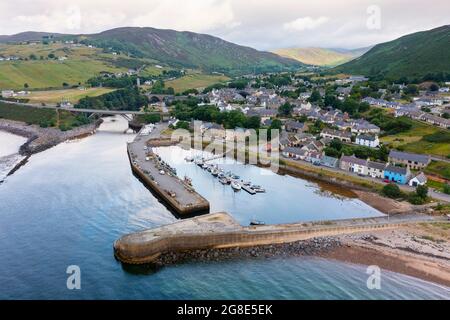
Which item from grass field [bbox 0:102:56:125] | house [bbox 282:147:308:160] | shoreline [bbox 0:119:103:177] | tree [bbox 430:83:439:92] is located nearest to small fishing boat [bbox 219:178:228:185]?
house [bbox 282:147:308:160]

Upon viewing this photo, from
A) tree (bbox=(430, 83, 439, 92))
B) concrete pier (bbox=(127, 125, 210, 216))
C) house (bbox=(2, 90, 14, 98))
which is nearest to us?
concrete pier (bbox=(127, 125, 210, 216))

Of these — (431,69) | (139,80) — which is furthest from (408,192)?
(139,80)

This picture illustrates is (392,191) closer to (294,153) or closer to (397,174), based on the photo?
(397,174)

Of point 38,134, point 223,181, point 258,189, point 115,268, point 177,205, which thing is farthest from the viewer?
point 38,134

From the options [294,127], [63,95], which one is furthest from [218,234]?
[63,95]

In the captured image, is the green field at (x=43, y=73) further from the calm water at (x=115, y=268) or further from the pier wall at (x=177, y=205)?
the pier wall at (x=177, y=205)

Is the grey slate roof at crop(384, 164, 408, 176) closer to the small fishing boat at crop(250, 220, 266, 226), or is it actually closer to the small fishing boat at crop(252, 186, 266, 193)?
the small fishing boat at crop(252, 186, 266, 193)

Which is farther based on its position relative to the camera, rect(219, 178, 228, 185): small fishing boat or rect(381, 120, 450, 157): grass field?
rect(381, 120, 450, 157): grass field

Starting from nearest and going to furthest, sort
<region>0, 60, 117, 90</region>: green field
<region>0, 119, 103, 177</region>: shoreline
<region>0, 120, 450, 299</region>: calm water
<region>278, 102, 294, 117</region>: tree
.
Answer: <region>0, 120, 450, 299</region>: calm water
<region>0, 119, 103, 177</region>: shoreline
<region>278, 102, 294, 117</region>: tree
<region>0, 60, 117, 90</region>: green field
